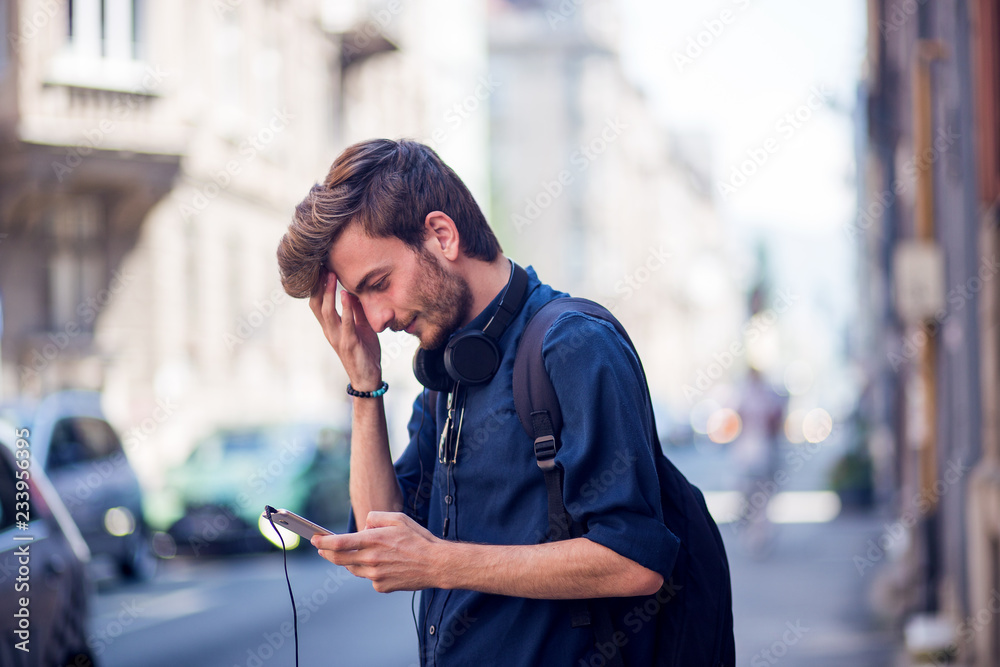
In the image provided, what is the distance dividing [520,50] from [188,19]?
3846 centimetres

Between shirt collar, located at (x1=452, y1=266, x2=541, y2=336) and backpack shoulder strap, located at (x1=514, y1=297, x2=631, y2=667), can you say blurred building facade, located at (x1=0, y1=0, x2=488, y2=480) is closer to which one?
shirt collar, located at (x1=452, y1=266, x2=541, y2=336)

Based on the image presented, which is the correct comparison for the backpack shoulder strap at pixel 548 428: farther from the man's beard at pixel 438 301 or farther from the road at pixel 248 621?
the road at pixel 248 621

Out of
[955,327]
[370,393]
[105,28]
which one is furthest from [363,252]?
[105,28]

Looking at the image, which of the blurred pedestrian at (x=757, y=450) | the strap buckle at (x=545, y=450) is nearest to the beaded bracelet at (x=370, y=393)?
the strap buckle at (x=545, y=450)

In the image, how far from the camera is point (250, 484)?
1418 cm

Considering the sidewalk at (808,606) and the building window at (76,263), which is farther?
the building window at (76,263)

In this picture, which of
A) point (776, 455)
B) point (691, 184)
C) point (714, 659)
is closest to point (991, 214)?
point (714, 659)

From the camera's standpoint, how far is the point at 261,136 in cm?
2456

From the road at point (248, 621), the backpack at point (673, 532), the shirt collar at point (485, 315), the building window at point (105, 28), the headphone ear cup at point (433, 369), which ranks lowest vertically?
the road at point (248, 621)

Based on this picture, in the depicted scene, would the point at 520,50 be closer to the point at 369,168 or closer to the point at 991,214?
the point at 991,214

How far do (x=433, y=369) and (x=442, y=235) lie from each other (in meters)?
0.33

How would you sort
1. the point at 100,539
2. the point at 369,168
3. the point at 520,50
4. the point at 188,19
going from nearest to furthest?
the point at 369,168 < the point at 100,539 < the point at 188,19 < the point at 520,50

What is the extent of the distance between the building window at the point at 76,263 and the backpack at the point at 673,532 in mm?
18264

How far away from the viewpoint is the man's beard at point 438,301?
8.09 feet
